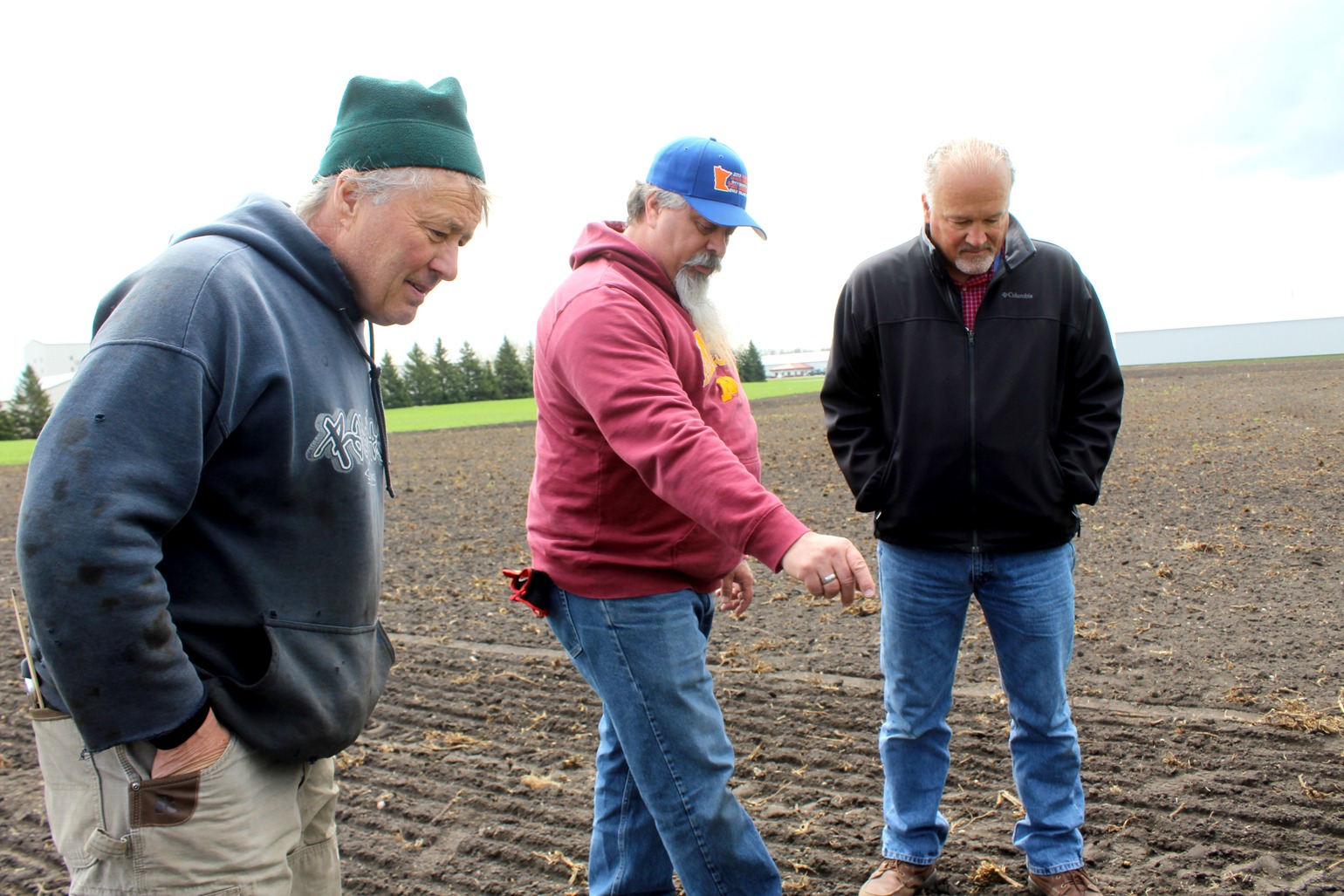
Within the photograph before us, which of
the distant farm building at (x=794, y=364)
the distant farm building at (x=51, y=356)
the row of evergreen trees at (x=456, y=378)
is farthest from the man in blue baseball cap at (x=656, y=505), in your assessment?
the distant farm building at (x=51, y=356)

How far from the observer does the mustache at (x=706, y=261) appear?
257 centimetres

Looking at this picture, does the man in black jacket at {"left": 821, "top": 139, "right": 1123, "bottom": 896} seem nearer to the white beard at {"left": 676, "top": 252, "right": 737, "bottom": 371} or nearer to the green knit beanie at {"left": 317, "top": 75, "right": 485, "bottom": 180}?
the white beard at {"left": 676, "top": 252, "right": 737, "bottom": 371}

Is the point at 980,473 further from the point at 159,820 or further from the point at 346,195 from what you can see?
the point at 159,820

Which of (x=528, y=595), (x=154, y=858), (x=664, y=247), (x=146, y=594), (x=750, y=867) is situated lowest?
(x=750, y=867)

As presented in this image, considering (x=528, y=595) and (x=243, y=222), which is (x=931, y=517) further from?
(x=243, y=222)

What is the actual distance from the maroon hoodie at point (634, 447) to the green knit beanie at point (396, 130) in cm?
47

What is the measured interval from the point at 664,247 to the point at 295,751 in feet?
4.80

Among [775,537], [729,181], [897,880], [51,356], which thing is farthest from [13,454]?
[51,356]

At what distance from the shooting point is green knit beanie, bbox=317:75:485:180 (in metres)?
1.88

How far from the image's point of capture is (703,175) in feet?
8.09

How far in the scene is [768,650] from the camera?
5.75 meters

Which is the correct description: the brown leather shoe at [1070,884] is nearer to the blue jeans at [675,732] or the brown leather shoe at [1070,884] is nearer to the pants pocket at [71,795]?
the blue jeans at [675,732]

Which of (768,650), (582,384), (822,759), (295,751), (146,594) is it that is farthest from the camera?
(768,650)

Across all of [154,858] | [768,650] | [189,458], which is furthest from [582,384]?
[768,650]
